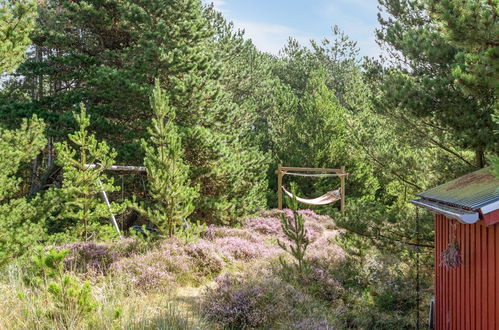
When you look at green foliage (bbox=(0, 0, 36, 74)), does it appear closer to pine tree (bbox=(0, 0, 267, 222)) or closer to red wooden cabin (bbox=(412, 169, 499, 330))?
pine tree (bbox=(0, 0, 267, 222))

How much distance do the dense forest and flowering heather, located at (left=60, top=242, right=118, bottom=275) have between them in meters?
0.03

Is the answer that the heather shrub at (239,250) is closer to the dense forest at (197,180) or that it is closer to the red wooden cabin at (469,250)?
the dense forest at (197,180)

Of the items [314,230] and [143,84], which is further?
[314,230]

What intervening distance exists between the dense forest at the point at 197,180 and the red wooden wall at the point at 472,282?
0.89 m

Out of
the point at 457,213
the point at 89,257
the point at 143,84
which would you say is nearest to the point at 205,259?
the point at 89,257

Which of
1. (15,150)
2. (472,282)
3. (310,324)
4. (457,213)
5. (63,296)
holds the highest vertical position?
(15,150)

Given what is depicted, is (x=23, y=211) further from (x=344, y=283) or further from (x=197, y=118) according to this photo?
(x=344, y=283)

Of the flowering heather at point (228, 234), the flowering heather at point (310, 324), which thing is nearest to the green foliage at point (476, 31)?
the flowering heather at point (310, 324)

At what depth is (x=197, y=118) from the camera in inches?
483

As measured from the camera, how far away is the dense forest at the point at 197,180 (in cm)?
454

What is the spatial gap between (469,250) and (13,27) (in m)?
7.49

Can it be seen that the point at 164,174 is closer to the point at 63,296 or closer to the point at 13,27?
the point at 13,27

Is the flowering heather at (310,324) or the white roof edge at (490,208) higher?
the white roof edge at (490,208)

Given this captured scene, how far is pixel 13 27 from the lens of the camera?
661 cm
